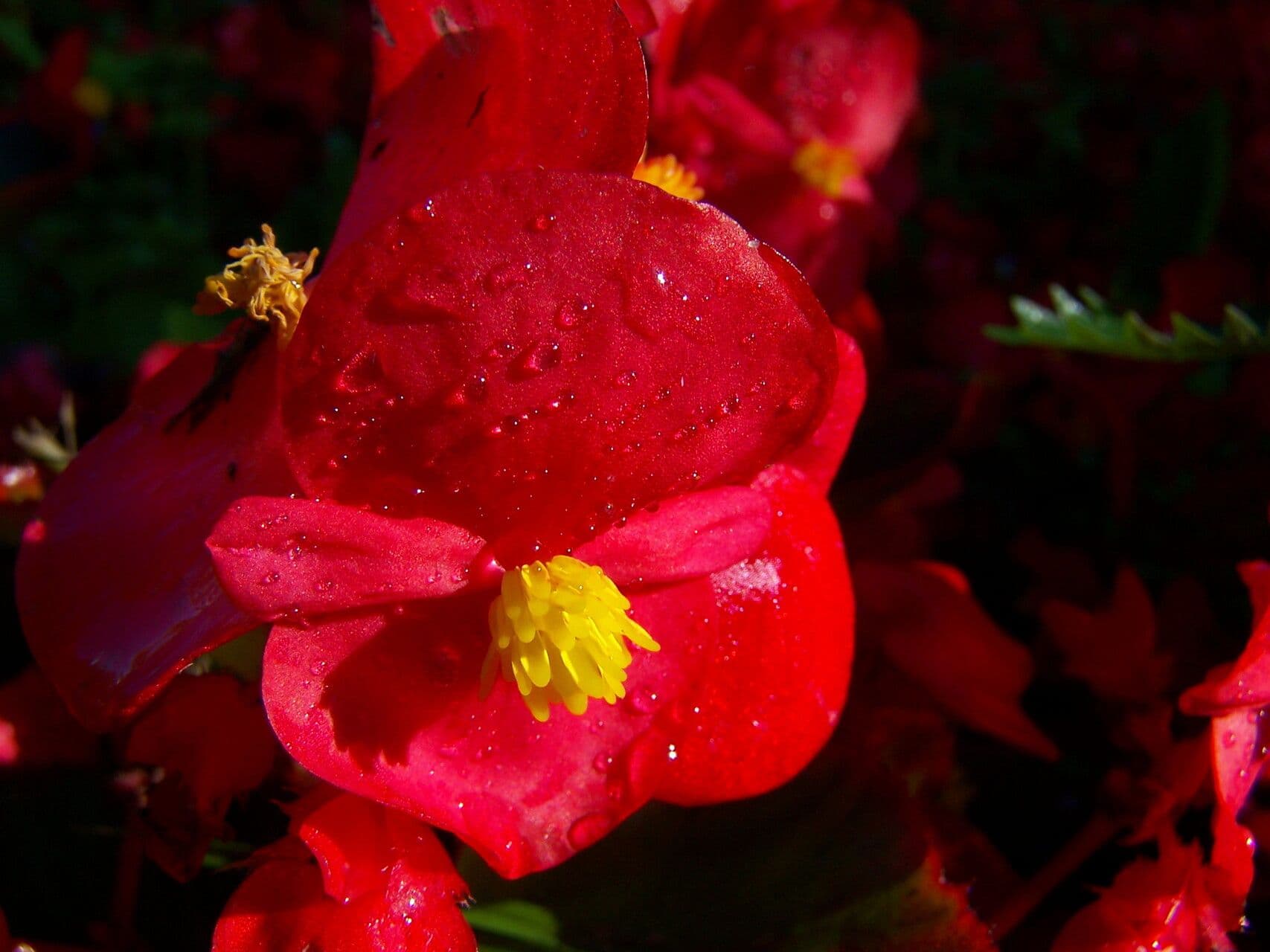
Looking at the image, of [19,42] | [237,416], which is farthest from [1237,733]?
[19,42]

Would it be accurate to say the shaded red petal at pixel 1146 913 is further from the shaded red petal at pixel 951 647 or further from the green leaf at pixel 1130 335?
the green leaf at pixel 1130 335

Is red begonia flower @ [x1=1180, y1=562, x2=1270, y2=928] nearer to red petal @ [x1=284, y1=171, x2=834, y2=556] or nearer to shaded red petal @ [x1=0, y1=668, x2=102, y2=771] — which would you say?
red petal @ [x1=284, y1=171, x2=834, y2=556]

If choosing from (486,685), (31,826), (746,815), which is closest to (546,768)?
(486,685)

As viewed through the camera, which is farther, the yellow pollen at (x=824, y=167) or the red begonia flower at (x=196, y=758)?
the yellow pollen at (x=824, y=167)

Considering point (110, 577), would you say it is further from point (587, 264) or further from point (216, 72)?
point (216, 72)

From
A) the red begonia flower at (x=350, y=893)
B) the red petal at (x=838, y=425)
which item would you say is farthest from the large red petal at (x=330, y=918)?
the red petal at (x=838, y=425)
